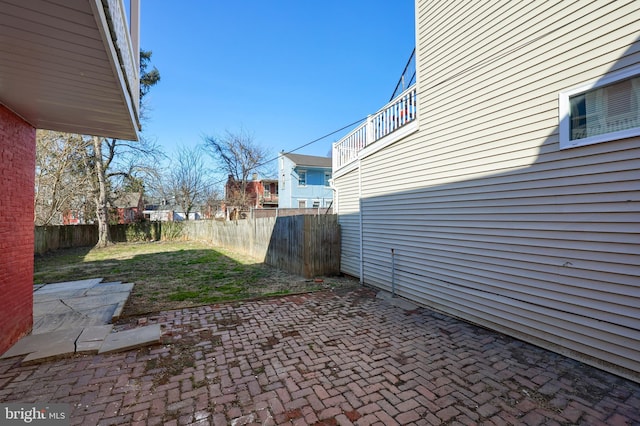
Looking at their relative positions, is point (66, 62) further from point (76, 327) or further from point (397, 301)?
point (397, 301)

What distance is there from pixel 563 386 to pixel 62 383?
4828 mm

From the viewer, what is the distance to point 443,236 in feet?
15.5

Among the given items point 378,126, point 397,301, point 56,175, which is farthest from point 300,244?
point 56,175

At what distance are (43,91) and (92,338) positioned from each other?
9.72ft

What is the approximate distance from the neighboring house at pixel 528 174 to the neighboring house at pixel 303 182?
18.6m

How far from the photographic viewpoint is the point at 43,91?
273 centimetres

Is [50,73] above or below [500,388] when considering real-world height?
above

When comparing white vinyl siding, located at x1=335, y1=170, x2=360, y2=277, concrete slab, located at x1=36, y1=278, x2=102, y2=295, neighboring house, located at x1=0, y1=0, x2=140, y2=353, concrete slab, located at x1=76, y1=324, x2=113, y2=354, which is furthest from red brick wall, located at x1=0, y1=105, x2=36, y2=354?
white vinyl siding, located at x1=335, y1=170, x2=360, y2=277

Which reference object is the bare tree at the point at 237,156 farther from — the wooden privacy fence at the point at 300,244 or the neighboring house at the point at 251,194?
the wooden privacy fence at the point at 300,244

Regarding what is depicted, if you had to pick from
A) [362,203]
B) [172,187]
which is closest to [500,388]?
[362,203]

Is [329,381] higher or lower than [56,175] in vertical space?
lower

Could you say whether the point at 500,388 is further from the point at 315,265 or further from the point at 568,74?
the point at 315,265

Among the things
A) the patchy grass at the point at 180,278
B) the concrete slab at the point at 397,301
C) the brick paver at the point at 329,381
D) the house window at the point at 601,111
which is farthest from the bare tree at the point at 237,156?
the house window at the point at 601,111

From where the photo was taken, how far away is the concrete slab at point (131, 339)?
10.9 ft
